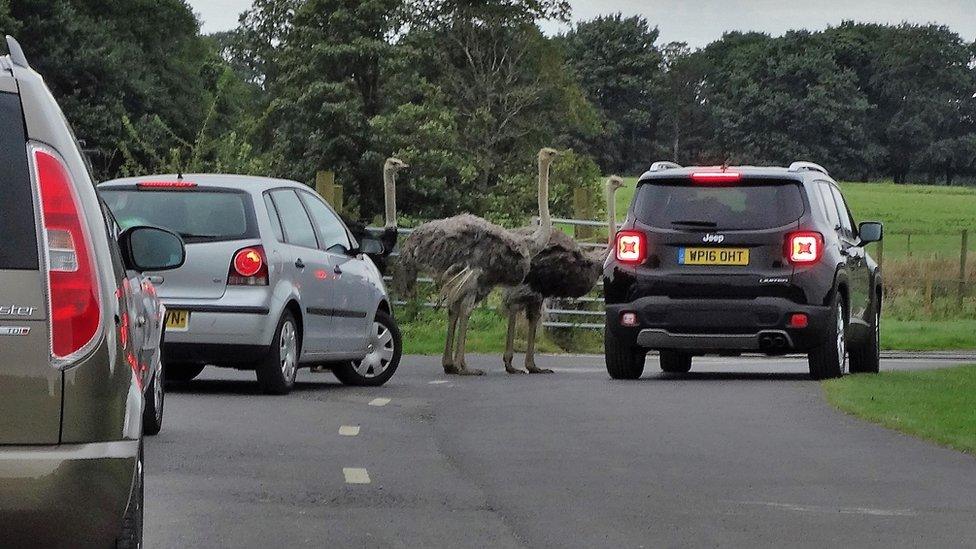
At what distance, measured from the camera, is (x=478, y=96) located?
73.7 m

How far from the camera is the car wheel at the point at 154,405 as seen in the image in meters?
11.8

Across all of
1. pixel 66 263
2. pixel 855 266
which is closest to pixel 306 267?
pixel 855 266

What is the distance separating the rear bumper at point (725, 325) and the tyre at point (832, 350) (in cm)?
15

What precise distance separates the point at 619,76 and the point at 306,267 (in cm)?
9464

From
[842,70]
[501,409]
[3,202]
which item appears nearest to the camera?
[3,202]

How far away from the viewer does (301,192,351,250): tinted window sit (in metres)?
16.7

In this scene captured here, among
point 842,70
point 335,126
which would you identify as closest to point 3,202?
point 335,126

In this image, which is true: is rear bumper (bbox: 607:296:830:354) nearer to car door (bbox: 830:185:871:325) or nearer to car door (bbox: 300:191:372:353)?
car door (bbox: 830:185:871:325)

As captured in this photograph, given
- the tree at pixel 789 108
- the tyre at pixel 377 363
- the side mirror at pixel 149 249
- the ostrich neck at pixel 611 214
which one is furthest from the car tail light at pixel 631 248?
the tree at pixel 789 108

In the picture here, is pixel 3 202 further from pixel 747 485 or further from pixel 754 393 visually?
pixel 754 393

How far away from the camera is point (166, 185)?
15398 mm

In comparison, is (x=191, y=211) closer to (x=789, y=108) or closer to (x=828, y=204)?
(x=828, y=204)

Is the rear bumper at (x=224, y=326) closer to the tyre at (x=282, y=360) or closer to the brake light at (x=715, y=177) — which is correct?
the tyre at (x=282, y=360)

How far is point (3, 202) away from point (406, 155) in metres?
50.0
